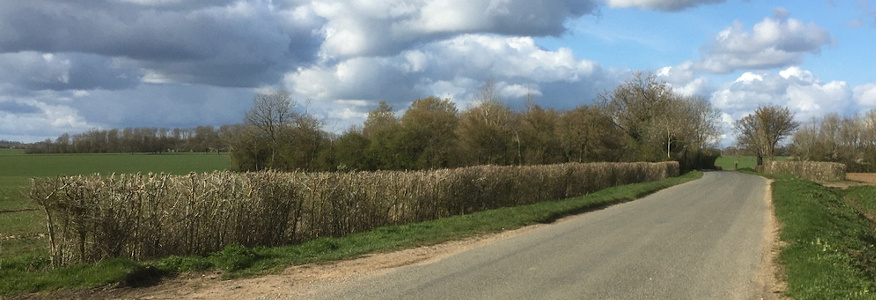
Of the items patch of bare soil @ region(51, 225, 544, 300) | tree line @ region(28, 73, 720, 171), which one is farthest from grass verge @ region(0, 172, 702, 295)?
tree line @ region(28, 73, 720, 171)

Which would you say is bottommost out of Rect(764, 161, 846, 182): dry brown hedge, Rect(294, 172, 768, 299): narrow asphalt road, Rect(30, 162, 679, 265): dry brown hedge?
Rect(764, 161, 846, 182): dry brown hedge

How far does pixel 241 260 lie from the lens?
10.0m

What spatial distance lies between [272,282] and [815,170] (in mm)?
71141

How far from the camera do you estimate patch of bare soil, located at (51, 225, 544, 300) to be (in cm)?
796

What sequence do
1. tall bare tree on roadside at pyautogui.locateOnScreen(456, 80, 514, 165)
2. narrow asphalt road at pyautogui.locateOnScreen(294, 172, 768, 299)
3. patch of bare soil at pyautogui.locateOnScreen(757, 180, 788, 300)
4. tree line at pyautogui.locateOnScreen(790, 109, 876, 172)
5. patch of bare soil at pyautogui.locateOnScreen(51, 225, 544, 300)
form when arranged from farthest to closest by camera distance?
tree line at pyautogui.locateOnScreen(790, 109, 876, 172) < tall bare tree on roadside at pyautogui.locateOnScreen(456, 80, 514, 165) < patch of bare soil at pyautogui.locateOnScreen(757, 180, 788, 300) < narrow asphalt road at pyautogui.locateOnScreen(294, 172, 768, 299) < patch of bare soil at pyautogui.locateOnScreen(51, 225, 544, 300)

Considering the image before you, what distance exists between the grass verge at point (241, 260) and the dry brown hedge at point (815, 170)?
191 feet

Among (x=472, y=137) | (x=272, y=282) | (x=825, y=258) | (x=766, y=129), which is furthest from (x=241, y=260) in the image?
(x=766, y=129)

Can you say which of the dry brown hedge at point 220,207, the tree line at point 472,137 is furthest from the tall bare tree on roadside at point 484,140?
the dry brown hedge at point 220,207

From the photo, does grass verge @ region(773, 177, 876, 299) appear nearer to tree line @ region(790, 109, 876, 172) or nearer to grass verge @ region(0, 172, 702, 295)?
grass verge @ region(0, 172, 702, 295)

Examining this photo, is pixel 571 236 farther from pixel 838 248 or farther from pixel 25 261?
pixel 25 261

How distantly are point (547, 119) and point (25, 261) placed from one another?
5618cm

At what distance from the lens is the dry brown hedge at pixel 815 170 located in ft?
203

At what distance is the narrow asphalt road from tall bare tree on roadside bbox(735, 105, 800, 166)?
281ft

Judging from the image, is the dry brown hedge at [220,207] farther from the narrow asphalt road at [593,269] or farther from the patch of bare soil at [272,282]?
the narrow asphalt road at [593,269]
